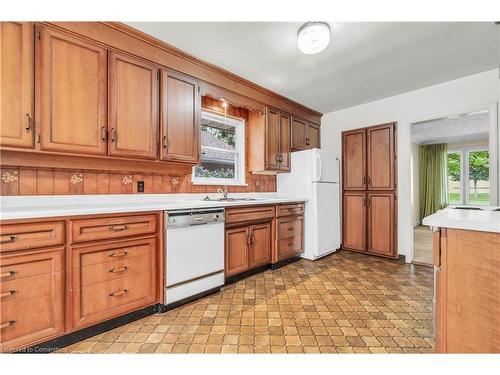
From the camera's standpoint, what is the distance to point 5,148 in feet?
5.14

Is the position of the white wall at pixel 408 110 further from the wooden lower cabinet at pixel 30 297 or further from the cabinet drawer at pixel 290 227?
the wooden lower cabinet at pixel 30 297

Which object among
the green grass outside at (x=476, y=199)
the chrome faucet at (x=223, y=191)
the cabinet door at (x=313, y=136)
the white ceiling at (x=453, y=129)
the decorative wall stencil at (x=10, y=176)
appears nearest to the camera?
the decorative wall stencil at (x=10, y=176)

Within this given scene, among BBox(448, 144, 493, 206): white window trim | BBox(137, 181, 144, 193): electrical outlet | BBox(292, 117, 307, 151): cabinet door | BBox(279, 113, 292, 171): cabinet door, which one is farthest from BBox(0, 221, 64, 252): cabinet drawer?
BBox(448, 144, 493, 206): white window trim

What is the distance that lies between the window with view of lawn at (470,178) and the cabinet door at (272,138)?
656cm

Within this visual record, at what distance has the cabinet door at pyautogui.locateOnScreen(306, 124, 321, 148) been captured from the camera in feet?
13.7

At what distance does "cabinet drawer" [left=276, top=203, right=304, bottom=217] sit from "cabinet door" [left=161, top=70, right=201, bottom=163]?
130 centimetres

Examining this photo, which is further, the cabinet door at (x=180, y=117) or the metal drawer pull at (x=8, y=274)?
the cabinet door at (x=180, y=117)

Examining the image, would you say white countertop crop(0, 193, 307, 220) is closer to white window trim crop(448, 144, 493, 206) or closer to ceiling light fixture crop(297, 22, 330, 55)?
ceiling light fixture crop(297, 22, 330, 55)

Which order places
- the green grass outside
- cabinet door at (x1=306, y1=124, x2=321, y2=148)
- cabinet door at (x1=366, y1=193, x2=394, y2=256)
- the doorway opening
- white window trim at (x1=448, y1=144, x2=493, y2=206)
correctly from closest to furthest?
A: 1. cabinet door at (x1=366, y1=193, x2=394, y2=256)
2. cabinet door at (x1=306, y1=124, x2=321, y2=148)
3. the doorway opening
4. the green grass outside
5. white window trim at (x1=448, y1=144, x2=493, y2=206)

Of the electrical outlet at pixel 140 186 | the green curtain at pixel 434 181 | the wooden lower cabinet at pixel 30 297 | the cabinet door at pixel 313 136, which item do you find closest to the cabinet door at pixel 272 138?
the cabinet door at pixel 313 136

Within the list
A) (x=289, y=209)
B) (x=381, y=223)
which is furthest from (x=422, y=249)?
(x=289, y=209)

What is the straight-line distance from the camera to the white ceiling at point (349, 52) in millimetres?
2062
